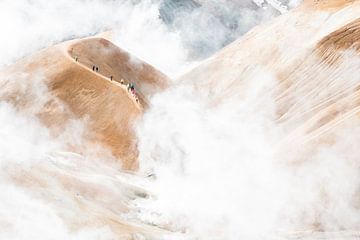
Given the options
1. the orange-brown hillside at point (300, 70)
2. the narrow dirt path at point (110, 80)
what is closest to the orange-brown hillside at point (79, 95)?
the narrow dirt path at point (110, 80)

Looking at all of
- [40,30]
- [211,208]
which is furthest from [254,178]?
[40,30]

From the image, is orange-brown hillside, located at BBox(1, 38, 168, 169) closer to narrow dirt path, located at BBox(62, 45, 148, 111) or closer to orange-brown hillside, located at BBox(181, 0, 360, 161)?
narrow dirt path, located at BBox(62, 45, 148, 111)

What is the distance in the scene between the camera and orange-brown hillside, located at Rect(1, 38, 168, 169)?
70188 mm

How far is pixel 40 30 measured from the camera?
15625 cm

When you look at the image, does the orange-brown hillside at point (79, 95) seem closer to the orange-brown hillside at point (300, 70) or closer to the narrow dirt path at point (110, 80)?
the narrow dirt path at point (110, 80)

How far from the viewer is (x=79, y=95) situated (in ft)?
247

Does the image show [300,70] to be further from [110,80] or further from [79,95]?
[79,95]

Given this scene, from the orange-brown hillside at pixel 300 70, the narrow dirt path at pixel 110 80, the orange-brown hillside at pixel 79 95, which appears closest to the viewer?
the orange-brown hillside at pixel 300 70

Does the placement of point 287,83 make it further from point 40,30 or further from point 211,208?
point 40,30

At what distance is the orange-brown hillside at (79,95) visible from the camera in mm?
70188

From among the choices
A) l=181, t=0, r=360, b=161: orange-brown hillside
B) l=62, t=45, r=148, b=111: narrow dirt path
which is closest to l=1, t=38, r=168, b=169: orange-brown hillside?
l=62, t=45, r=148, b=111: narrow dirt path

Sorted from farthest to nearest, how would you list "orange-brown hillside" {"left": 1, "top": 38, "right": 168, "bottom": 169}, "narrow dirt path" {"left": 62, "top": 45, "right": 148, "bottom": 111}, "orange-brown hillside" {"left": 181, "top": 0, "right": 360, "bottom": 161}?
"narrow dirt path" {"left": 62, "top": 45, "right": 148, "bottom": 111}
"orange-brown hillside" {"left": 1, "top": 38, "right": 168, "bottom": 169}
"orange-brown hillside" {"left": 181, "top": 0, "right": 360, "bottom": 161}

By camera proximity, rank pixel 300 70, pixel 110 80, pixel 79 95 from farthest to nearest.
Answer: pixel 300 70 → pixel 110 80 → pixel 79 95

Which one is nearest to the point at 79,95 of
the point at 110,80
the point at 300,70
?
the point at 110,80
